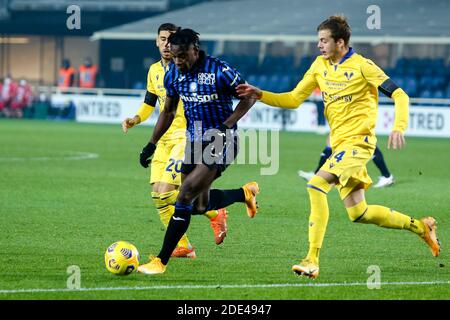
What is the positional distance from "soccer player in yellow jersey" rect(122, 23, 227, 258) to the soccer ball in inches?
44.3

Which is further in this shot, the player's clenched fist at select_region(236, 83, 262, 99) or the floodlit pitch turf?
the player's clenched fist at select_region(236, 83, 262, 99)

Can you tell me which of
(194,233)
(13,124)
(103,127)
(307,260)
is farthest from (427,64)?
(307,260)

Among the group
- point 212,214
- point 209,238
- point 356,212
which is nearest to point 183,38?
point 356,212

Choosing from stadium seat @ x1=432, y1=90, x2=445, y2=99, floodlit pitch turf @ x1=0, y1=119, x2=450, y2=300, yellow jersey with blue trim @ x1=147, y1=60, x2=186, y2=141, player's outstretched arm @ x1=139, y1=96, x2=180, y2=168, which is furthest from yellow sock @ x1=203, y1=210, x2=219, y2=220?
stadium seat @ x1=432, y1=90, x2=445, y2=99

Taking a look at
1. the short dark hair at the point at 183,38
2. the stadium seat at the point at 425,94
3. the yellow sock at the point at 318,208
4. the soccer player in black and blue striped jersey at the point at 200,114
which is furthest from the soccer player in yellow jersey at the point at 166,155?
the stadium seat at the point at 425,94

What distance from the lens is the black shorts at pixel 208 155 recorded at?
8922 mm

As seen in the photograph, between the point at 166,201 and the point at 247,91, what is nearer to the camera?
the point at 247,91

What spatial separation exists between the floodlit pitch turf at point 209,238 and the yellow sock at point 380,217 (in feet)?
1.08

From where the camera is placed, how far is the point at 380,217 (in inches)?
361

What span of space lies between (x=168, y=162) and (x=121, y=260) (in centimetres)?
185

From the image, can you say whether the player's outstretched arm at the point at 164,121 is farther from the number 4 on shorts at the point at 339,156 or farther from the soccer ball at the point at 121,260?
the number 4 on shorts at the point at 339,156
